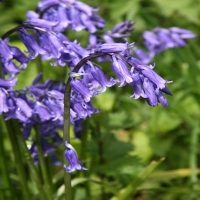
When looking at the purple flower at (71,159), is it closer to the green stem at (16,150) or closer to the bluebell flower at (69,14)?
the green stem at (16,150)

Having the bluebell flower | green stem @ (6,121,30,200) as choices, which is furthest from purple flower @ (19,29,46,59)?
the bluebell flower

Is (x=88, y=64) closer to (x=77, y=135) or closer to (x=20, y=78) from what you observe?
(x=77, y=135)

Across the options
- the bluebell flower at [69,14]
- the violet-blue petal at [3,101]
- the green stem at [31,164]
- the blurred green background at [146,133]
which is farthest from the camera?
the blurred green background at [146,133]

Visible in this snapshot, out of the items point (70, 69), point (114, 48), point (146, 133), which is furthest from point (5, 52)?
point (146, 133)

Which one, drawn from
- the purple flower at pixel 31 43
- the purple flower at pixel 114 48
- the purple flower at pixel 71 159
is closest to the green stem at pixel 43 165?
the purple flower at pixel 31 43

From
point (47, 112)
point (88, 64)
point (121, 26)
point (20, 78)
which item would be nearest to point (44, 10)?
point (121, 26)

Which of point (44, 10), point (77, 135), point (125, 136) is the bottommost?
point (125, 136)
